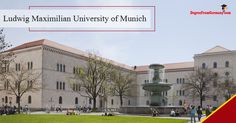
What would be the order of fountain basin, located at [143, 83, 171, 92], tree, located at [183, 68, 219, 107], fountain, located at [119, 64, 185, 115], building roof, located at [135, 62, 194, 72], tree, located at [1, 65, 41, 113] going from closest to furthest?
fountain basin, located at [143, 83, 171, 92] → fountain, located at [119, 64, 185, 115] → tree, located at [1, 65, 41, 113] → tree, located at [183, 68, 219, 107] → building roof, located at [135, 62, 194, 72]

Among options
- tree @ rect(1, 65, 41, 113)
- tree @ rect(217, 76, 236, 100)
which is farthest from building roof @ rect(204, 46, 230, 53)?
tree @ rect(1, 65, 41, 113)

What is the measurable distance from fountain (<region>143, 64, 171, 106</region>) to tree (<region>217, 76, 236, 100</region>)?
124 feet

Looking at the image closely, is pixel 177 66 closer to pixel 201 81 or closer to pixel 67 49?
pixel 201 81

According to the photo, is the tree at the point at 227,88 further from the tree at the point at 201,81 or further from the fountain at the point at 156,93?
the fountain at the point at 156,93

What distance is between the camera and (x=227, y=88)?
219 ft

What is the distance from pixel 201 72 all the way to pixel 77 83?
29243 mm

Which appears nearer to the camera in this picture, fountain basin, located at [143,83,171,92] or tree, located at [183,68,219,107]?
fountain basin, located at [143,83,171,92]

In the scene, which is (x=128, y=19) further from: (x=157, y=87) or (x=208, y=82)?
(x=208, y=82)

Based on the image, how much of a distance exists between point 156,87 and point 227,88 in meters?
40.6

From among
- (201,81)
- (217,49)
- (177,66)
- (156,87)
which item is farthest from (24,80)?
(177,66)

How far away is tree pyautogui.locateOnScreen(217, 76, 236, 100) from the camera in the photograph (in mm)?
66375

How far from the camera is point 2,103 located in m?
60.2

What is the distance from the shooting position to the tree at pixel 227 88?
6638 cm

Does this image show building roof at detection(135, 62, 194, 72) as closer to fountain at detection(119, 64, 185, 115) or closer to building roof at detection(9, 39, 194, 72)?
building roof at detection(9, 39, 194, 72)
